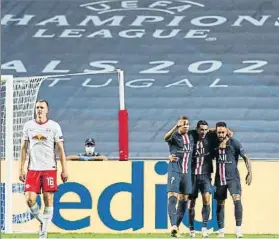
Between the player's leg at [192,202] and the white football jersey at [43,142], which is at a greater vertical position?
the white football jersey at [43,142]

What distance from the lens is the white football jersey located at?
38.1ft

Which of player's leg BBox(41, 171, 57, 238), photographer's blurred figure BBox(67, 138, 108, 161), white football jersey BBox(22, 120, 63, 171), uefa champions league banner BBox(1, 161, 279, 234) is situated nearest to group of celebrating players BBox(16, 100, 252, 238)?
uefa champions league banner BBox(1, 161, 279, 234)

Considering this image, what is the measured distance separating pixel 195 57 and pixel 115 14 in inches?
73.4

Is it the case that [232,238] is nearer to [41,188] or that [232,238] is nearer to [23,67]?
[41,188]

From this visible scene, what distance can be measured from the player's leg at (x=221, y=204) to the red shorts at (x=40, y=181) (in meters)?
2.72

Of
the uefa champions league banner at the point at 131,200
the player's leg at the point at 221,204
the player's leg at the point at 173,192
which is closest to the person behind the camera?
the player's leg at the point at 173,192

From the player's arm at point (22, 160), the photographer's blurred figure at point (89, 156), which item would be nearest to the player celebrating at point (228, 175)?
the photographer's blurred figure at point (89, 156)

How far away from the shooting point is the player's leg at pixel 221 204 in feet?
44.7

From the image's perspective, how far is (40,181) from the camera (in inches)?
459

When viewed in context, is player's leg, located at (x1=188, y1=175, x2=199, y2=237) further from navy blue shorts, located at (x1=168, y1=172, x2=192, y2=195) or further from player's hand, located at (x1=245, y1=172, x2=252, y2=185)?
player's hand, located at (x1=245, y1=172, x2=252, y2=185)

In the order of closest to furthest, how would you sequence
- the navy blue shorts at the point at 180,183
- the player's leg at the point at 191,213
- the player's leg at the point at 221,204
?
the navy blue shorts at the point at 180,183 → the player's leg at the point at 191,213 → the player's leg at the point at 221,204

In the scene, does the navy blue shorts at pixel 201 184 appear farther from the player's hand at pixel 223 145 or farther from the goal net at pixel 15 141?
the goal net at pixel 15 141

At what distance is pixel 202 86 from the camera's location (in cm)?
2052

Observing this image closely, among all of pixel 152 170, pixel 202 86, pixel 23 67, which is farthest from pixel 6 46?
pixel 152 170
